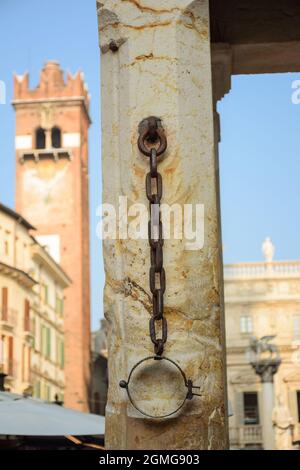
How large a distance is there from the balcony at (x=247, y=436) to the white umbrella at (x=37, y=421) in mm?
31360

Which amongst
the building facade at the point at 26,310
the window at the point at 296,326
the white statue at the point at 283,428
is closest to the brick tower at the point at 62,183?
the building facade at the point at 26,310

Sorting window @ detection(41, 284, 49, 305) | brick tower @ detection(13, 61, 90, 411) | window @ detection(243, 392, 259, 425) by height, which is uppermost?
brick tower @ detection(13, 61, 90, 411)

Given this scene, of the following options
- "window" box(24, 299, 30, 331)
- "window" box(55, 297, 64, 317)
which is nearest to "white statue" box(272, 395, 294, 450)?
"window" box(24, 299, 30, 331)

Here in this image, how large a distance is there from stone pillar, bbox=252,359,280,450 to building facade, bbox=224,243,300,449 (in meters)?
1.92

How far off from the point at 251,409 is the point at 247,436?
2.24 m

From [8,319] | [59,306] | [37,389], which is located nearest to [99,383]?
[59,306]

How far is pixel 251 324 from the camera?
44094mm

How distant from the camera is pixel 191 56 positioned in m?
4.48

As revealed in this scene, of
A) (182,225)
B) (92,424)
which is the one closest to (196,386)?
(182,225)

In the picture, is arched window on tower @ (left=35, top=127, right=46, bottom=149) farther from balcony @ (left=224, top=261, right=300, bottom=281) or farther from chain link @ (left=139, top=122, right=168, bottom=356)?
chain link @ (left=139, top=122, right=168, bottom=356)

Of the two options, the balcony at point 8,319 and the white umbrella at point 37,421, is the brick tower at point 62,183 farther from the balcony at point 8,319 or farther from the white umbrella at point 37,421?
the white umbrella at point 37,421

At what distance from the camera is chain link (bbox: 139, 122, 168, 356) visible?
4234 millimetres
